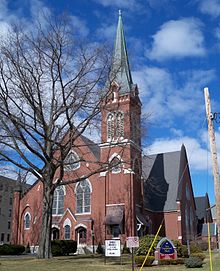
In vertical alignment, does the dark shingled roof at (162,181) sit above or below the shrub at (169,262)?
above

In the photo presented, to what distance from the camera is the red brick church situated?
38.2 meters

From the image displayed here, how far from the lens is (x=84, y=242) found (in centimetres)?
3984

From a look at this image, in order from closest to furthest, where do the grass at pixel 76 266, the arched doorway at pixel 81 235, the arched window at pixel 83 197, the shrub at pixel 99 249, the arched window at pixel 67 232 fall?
1. the grass at pixel 76 266
2. the shrub at pixel 99 249
3. the arched doorway at pixel 81 235
4. the arched window at pixel 67 232
5. the arched window at pixel 83 197

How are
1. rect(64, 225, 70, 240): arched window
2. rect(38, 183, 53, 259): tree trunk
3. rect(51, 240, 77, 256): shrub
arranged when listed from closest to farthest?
rect(38, 183, 53, 259): tree trunk → rect(51, 240, 77, 256): shrub → rect(64, 225, 70, 240): arched window

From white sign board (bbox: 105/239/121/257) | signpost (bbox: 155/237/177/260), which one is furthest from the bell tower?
white sign board (bbox: 105/239/121/257)

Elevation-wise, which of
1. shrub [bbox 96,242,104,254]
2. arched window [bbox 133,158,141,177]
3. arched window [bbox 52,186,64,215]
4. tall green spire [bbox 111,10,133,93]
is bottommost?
shrub [bbox 96,242,104,254]

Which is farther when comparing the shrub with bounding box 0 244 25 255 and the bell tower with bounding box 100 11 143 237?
the bell tower with bounding box 100 11 143 237

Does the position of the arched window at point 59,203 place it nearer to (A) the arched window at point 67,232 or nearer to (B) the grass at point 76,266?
(A) the arched window at point 67,232

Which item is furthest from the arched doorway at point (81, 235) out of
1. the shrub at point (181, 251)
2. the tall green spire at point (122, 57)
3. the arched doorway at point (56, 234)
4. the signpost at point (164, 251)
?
the signpost at point (164, 251)

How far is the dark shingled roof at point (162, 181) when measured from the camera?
149 ft

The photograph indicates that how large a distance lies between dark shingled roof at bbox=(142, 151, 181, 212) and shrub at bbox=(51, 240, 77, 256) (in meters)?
11.1

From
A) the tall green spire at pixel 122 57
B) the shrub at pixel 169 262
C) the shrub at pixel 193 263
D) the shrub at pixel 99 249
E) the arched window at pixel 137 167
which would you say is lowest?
the shrub at pixel 99 249

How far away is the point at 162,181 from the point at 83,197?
11438 mm

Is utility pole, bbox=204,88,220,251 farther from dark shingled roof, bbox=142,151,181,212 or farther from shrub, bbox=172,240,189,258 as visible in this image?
dark shingled roof, bbox=142,151,181,212
